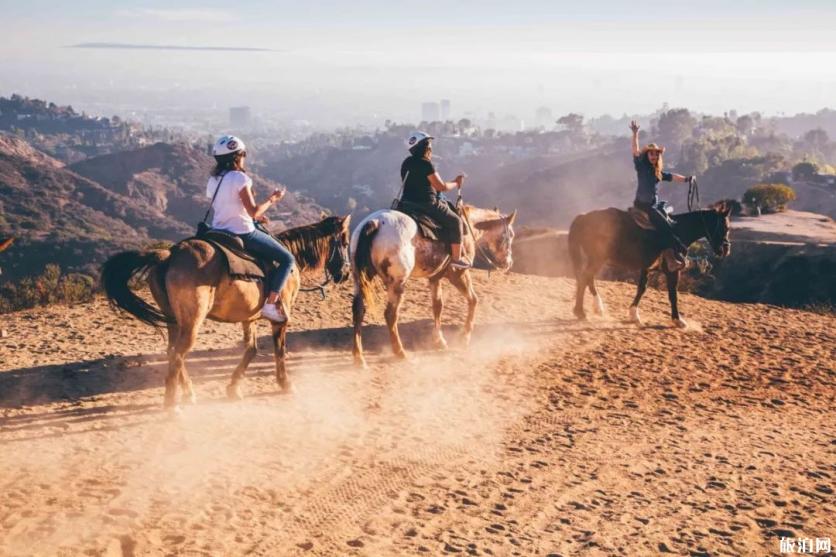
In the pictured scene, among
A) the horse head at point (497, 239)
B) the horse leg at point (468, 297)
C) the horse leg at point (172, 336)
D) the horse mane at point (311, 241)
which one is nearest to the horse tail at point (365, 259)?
the horse mane at point (311, 241)

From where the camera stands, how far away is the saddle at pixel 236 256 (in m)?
8.90

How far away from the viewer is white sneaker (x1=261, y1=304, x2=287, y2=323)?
9617mm

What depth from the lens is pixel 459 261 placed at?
12.5m

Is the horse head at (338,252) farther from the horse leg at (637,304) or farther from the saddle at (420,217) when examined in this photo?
the horse leg at (637,304)

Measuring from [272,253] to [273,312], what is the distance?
885 millimetres

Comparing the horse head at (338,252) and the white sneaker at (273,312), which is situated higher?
the horse head at (338,252)

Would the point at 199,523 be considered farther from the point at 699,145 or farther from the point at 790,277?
the point at 699,145

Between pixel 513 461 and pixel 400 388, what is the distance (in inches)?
115

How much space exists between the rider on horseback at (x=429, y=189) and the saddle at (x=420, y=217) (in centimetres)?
6

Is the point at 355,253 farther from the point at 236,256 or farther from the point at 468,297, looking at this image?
the point at 468,297

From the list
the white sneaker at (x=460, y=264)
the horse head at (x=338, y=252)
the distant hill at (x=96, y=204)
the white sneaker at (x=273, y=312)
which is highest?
the horse head at (x=338, y=252)

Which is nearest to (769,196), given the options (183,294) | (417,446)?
(417,446)

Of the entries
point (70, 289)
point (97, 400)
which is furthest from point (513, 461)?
point (70, 289)

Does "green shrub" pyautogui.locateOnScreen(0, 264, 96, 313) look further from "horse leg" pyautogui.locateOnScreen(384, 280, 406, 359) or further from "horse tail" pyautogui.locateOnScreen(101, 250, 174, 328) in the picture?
"horse leg" pyautogui.locateOnScreen(384, 280, 406, 359)
